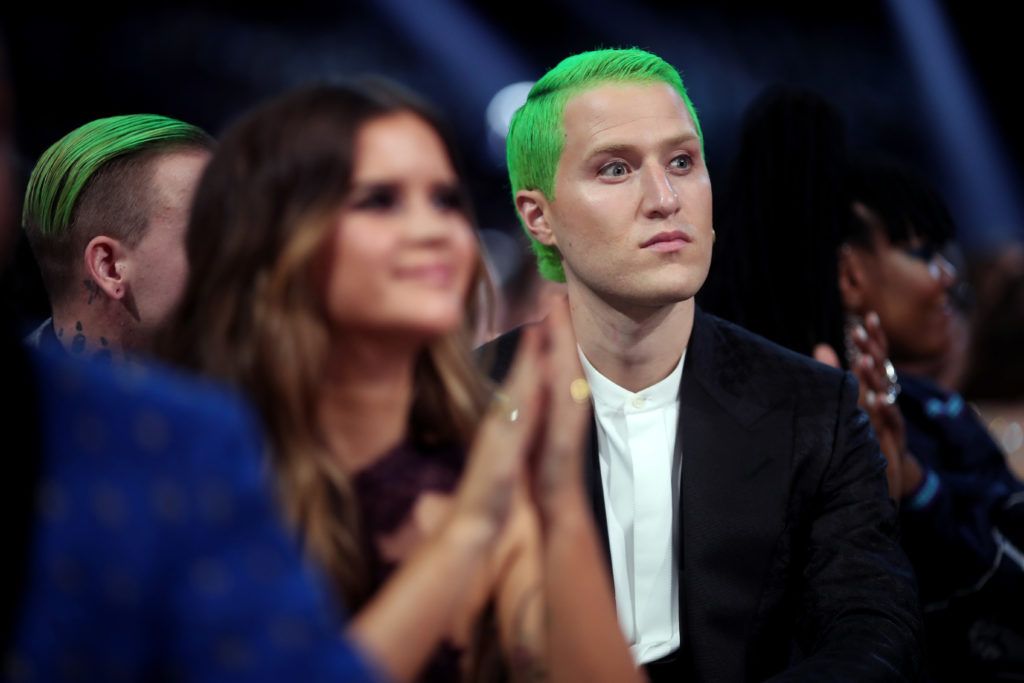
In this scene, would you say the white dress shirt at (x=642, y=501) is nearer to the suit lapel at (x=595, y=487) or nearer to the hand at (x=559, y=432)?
the suit lapel at (x=595, y=487)

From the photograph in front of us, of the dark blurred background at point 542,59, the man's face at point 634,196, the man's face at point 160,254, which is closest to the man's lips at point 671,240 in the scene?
the man's face at point 634,196

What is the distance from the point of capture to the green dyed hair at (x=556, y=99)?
2551mm

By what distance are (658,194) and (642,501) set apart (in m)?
0.57

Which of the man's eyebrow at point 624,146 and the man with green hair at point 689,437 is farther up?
the man's eyebrow at point 624,146

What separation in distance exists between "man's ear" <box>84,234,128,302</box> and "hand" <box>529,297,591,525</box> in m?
1.41

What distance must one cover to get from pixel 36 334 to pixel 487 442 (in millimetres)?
1723

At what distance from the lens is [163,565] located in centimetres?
104

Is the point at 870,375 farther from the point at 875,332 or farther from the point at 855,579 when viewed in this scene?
the point at 855,579

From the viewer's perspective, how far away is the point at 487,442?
138 cm

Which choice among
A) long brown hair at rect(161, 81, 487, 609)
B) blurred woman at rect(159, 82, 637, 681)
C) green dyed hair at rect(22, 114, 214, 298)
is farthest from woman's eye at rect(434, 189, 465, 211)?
green dyed hair at rect(22, 114, 214, 298)

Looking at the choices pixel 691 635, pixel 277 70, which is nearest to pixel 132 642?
pixel 691 635

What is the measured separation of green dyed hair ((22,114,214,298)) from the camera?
2.63 m

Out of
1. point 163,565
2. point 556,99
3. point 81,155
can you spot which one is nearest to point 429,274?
point 163,565

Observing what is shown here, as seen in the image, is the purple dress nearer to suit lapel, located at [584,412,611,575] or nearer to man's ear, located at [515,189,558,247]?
suit lapel, located at [584,412,611,575]
